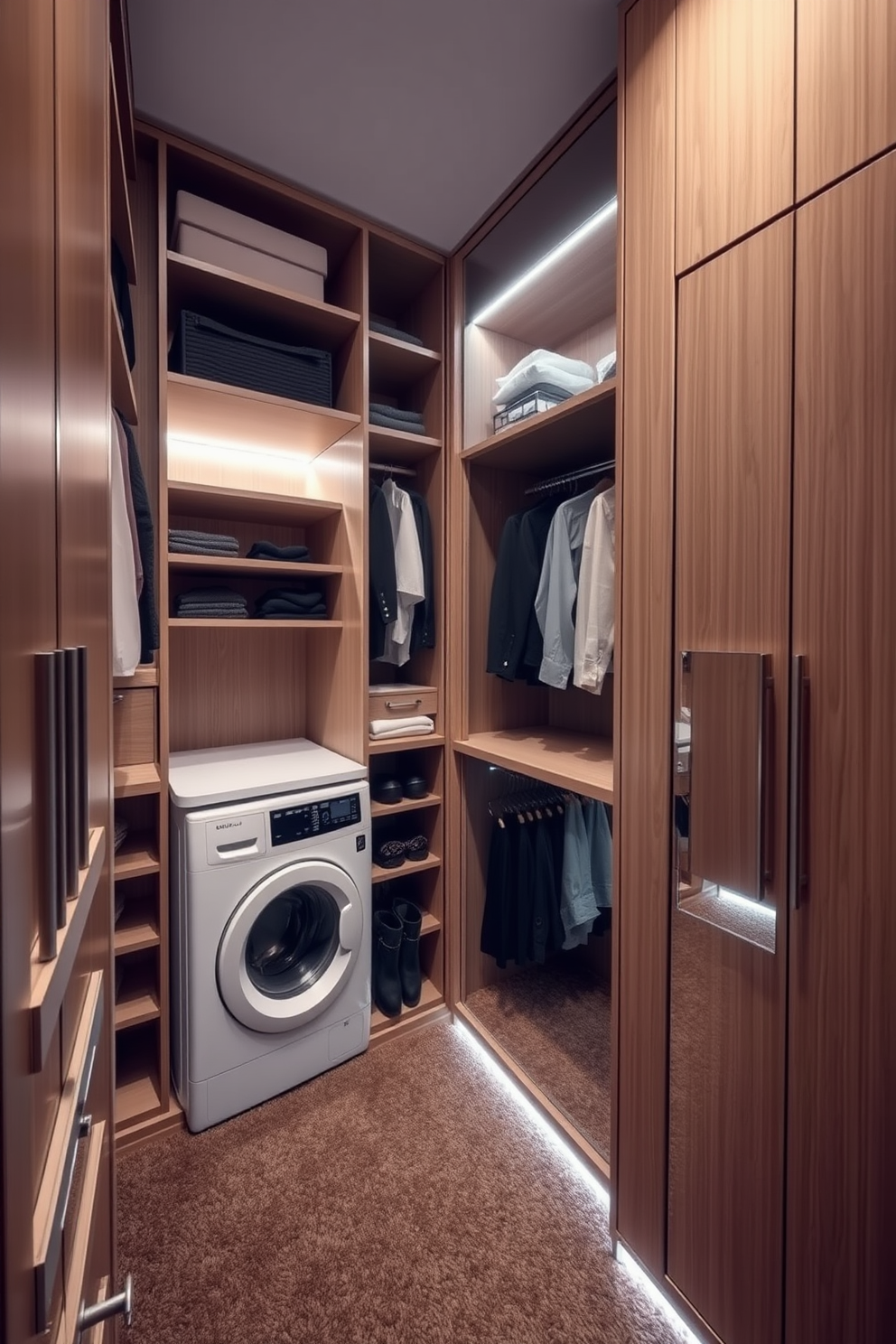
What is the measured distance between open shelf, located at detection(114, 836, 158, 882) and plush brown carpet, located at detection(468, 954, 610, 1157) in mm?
1321

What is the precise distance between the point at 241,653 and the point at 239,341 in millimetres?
1098

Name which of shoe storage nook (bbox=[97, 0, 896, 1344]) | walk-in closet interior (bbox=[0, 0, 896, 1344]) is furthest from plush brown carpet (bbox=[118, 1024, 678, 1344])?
shoe storage nook (bbox=[97, 0, 896, 1344])

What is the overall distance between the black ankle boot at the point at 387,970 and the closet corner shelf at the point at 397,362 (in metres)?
2.17

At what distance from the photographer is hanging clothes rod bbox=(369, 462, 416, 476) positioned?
2.21 m

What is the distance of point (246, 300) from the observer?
1.84 metres

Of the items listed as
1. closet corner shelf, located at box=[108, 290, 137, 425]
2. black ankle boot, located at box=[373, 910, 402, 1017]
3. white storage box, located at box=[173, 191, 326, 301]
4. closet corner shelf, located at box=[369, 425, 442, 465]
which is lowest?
black ankle boot, located at box=[373, 910, 402, 1017]

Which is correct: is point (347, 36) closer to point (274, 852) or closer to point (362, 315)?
point (362, 315)

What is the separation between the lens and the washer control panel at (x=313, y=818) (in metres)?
A: 1.73

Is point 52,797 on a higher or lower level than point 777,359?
lower

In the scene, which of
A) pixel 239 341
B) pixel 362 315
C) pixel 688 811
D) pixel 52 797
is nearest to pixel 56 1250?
pixel 52 797

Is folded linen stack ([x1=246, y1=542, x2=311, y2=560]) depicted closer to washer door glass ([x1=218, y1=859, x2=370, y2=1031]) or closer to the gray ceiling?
washer door glass ([x1=218, y1=859, x2=370, y2=1031])

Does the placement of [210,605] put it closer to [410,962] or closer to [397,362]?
[397,362]

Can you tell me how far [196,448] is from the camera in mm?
2154

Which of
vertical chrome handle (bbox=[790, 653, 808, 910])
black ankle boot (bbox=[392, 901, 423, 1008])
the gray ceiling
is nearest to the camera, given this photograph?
vertical chrome handle (bbox=[790, 653, 808, 910])
